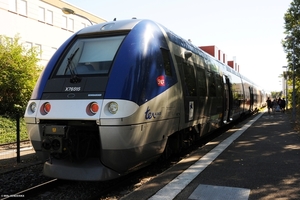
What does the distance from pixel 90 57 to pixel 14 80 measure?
12004mm

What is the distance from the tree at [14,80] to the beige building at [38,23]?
4.71 metres

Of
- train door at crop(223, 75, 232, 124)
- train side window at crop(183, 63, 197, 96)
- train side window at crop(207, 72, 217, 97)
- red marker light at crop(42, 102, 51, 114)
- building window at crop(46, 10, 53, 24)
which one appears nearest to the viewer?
red marker light at crop(42, 102, 51, 114)

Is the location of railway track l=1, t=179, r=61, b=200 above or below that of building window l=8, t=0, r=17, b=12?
below

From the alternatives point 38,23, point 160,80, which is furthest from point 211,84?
point 38,23

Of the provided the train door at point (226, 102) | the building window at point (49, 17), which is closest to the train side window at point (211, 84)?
the train door at point (226, 102)

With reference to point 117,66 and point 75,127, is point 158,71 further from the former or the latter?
point 75,127

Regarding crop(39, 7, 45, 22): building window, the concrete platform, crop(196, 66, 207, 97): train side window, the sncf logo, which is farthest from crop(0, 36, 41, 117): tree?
the sncf logo

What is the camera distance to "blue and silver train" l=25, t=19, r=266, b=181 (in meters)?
4.80

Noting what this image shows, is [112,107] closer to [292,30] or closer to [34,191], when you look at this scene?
[34,191]

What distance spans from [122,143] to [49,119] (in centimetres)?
130

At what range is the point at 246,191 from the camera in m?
4.87

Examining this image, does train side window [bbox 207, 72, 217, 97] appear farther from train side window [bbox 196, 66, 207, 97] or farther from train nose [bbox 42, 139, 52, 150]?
train nose [bbox 42, 139, 52, 150]

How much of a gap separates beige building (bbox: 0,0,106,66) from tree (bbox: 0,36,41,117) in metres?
4.71

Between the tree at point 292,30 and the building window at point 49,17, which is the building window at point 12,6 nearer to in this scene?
the building window at point 49,17
